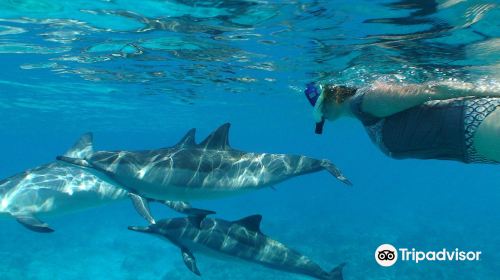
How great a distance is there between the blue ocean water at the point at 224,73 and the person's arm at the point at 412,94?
5065mm

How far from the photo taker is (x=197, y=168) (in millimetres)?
9242

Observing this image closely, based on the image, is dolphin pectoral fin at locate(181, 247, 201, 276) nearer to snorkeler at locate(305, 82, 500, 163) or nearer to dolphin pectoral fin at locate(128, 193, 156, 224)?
dolphin pectoral fin at locate(128, 193, 156, 224)

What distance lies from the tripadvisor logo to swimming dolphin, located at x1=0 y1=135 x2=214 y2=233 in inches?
500

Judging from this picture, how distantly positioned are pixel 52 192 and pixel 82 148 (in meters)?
1.51

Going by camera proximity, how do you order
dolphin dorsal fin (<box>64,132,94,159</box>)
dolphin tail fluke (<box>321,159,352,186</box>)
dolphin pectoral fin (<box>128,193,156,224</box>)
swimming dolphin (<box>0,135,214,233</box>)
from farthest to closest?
dolphin dorsal fin (<box>64,132,94,159</box>) → swimming dolphin (<box>0,135,214,233</box>) → dolphin pectoral fin (<box>128,193,156,224</box>) → dolphin tail fluke (<box>321,159,352,186</box>)

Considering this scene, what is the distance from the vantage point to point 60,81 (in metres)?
22.2

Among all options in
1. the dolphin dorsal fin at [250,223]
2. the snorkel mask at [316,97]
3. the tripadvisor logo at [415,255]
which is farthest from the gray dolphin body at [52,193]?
the tripadvisor logo at [415,255]

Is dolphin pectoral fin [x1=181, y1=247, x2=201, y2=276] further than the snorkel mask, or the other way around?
dolphin pectoral fin [x1=181, y1=247, x2=201, y2=276]

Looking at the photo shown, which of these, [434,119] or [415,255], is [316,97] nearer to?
[434,119]

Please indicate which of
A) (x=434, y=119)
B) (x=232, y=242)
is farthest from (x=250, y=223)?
(x=434, y=119)

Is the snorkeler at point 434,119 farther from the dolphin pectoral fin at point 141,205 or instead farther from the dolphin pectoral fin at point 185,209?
the dolphin pectoral fin at point 141,205

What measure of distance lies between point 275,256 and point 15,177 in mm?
7842

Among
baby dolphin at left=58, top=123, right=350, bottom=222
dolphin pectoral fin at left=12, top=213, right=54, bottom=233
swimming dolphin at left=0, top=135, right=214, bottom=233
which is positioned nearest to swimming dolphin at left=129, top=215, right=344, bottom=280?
baby dolphin at left=58, top=123, right=350, bottom=222

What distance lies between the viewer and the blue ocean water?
9875 millimetres
